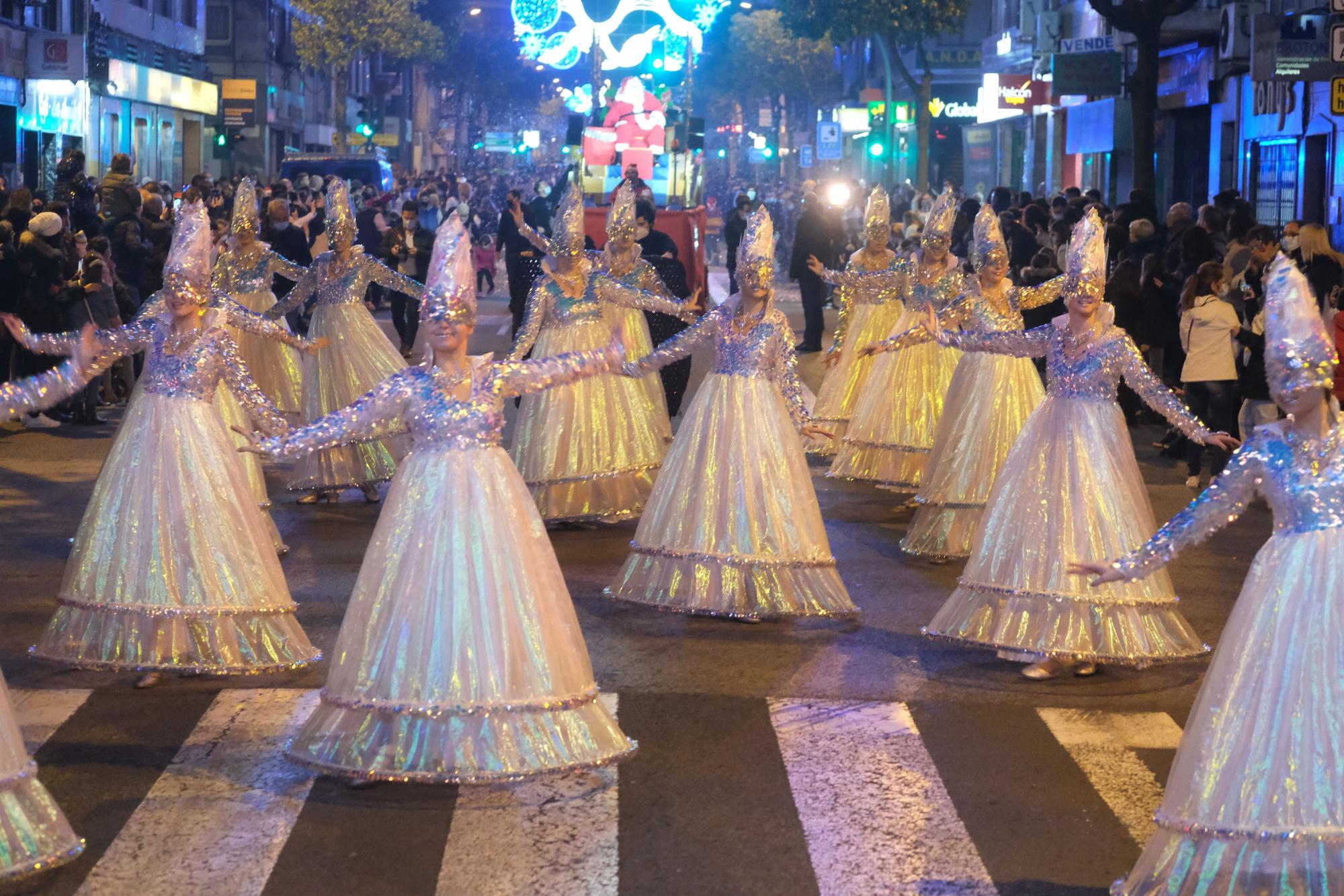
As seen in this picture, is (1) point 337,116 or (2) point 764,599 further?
(1) point 337,116

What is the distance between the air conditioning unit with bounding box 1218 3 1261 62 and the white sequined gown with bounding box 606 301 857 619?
20.5m

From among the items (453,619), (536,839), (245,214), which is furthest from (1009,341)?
(245,214)

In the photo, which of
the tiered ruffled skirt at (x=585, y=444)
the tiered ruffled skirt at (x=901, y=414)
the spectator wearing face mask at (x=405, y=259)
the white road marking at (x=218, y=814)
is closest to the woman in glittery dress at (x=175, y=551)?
the white road marking at (x=218, y=814)

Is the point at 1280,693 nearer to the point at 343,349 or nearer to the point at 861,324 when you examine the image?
the point at 343,349

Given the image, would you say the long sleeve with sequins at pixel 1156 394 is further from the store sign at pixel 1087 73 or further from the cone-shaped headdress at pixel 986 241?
the store sign at pixel 1087 73

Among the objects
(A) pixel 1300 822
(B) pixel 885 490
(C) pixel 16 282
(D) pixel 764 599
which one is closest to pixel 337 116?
(C) pixel 16 282

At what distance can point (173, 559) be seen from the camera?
26.7 ft

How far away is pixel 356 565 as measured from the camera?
11180 mm

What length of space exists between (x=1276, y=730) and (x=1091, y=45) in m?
28.6

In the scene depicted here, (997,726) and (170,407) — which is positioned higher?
(170,407)

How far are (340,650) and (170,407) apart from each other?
212 centimetres

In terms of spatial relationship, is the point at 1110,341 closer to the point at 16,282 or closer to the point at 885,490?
the point at 885,490

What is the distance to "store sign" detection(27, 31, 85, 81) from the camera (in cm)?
3788

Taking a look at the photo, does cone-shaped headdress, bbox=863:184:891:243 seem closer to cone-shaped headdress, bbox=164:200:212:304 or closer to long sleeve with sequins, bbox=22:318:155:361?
cone-shaped headdress, bbox=164:200:212:304
